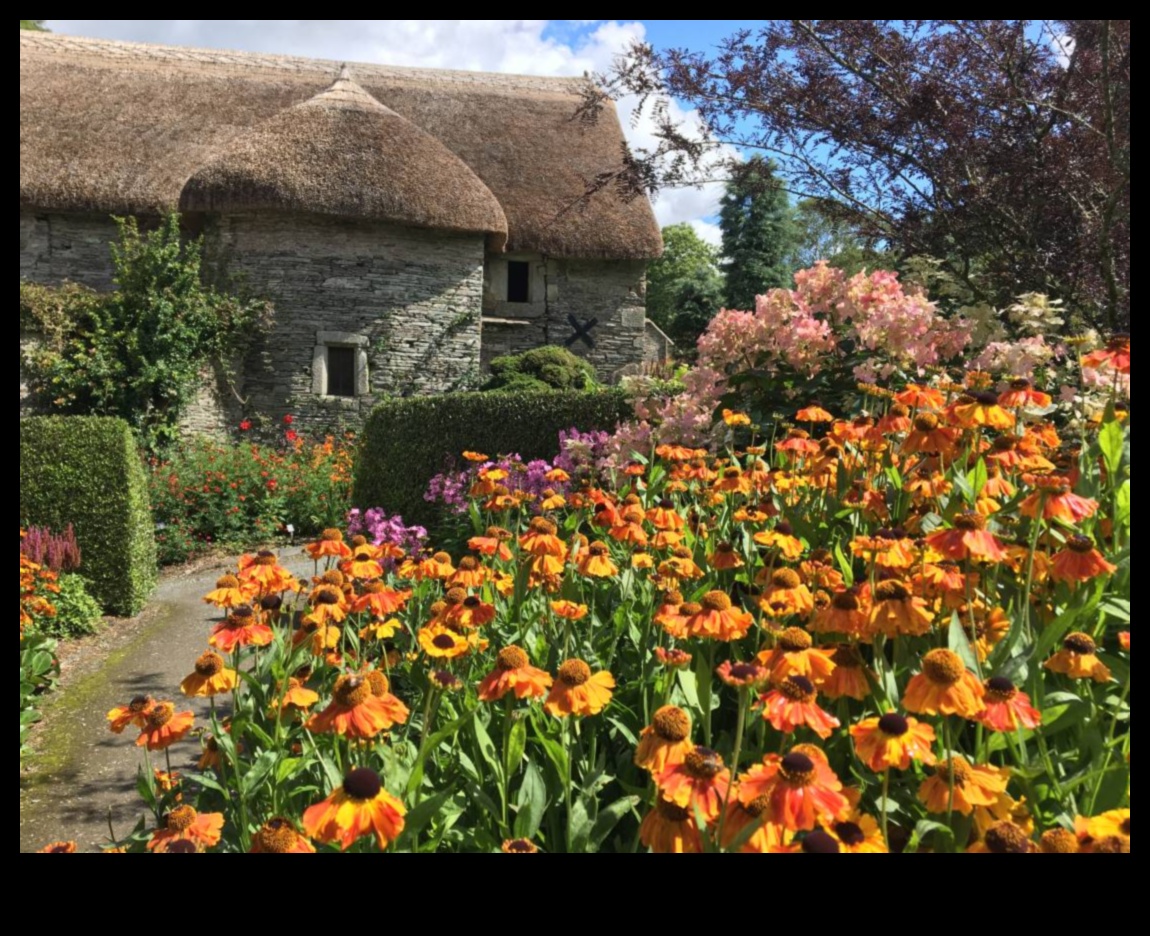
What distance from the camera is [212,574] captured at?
8.24m

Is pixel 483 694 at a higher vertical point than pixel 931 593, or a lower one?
lower

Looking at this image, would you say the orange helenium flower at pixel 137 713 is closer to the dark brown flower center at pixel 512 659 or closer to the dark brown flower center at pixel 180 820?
the dark brown flower center at pixel 180 820

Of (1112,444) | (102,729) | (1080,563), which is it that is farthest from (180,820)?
(102,729)

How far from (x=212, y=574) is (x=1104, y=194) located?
25.4 feet

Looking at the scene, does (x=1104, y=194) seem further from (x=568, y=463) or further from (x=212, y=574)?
(x=212, y=574)

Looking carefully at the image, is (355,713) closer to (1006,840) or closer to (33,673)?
(1006,840)

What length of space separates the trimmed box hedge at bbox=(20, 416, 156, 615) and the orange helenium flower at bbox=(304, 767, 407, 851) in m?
6.34

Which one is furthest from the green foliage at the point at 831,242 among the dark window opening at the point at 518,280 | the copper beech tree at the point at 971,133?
the dark window opening at the point at 518,280

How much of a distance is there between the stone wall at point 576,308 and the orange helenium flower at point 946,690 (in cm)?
1390

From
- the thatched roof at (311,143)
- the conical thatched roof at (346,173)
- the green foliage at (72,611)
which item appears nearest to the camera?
the green foliage at (72,611)

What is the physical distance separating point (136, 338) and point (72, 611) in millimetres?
6355

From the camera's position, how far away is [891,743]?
49.1 inches

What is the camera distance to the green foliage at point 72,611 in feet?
20.1

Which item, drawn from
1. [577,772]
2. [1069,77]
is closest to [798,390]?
[1069,77]
